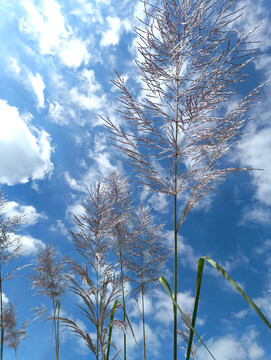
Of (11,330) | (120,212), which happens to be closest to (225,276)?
(120,212)

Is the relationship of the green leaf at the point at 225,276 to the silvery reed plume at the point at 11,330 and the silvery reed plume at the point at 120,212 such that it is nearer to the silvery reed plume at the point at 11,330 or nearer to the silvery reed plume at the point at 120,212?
the silvery reed plume at the point at 120,212

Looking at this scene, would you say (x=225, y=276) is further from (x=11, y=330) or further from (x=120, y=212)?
(x=11, y=330)

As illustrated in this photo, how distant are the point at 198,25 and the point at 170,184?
1186mm

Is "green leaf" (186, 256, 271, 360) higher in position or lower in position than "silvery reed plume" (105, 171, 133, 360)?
lower

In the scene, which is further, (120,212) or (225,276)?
(120,212)

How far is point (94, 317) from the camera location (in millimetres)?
2400

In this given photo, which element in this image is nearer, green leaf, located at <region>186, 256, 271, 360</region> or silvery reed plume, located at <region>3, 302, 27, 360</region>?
green leaf, located at <region>186, 256, 271, 360</region>

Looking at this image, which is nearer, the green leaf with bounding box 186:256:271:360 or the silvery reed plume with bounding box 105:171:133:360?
the green leaf with bounding box 186:256:271:360

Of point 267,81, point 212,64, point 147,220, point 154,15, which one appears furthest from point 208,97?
point 147,220

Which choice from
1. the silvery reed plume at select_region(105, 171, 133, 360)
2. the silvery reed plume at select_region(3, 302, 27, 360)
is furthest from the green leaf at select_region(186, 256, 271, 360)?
the silvery reed plume at select_region(3, 302, 27, 360)

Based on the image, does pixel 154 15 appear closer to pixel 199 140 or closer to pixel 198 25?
pixel 198 25

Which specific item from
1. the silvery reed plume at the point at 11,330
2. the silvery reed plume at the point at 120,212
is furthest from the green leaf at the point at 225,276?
the silvery reed plume at the point at 11,330

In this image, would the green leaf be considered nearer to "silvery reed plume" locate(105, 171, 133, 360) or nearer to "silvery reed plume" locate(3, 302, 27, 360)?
"silvery reed plume" locate(105, 171, 133, 360)

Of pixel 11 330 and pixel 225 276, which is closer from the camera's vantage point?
pixel 225 276
